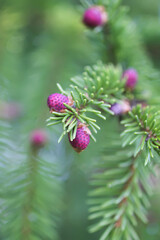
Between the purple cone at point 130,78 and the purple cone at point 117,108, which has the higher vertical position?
the purple cone at point 130,78

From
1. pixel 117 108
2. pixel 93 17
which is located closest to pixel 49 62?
pixel 93 17

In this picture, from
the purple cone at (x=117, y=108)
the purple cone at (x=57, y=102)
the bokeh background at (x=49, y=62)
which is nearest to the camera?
the purple cone at (x=57, y=102)

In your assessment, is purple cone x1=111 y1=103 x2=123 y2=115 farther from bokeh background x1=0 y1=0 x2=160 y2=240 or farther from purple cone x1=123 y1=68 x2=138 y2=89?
bokeh background x1=0 y1=0 x2=160 y2=240

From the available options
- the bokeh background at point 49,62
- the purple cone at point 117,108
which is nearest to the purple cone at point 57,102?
the purple cone at point 117,108

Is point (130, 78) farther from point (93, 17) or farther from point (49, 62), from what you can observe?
point (49, 62)

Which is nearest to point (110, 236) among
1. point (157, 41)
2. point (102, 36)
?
point (102, 36)

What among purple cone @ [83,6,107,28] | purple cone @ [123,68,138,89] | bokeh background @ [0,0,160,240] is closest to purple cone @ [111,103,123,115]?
purple cone @ [123,68,138,89]

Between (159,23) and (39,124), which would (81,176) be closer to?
(39,124)

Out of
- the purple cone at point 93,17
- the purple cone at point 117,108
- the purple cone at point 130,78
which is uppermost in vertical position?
the purple cone at point 93,17

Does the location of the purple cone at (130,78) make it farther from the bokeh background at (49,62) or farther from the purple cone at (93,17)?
the bokeh background at (49,62)
